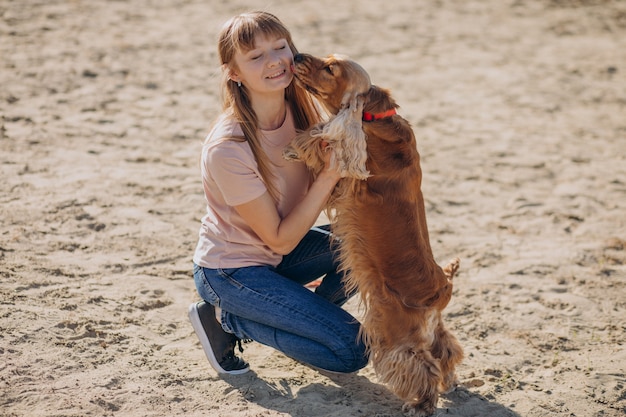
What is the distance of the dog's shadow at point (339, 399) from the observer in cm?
346

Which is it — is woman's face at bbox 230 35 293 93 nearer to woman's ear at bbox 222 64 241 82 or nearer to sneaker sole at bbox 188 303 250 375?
woman's ear at bbox 222 64 241 82

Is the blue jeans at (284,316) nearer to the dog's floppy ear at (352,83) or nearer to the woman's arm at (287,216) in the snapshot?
the woman's arm at (287,216)

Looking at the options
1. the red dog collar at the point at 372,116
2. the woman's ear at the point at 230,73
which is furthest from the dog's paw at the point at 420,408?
the woman's ear at the point at 230,73

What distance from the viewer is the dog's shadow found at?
11.3ft

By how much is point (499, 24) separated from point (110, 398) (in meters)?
7.81

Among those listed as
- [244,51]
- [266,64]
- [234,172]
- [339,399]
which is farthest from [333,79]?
[339,399]

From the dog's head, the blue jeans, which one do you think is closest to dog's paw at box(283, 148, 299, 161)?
the dog's head

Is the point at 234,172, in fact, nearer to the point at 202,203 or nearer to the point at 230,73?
the point at 230,73

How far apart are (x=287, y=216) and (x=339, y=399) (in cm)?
87

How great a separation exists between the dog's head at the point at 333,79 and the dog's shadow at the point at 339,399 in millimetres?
1287

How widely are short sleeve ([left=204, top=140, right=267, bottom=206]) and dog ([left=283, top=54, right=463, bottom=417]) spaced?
22 centimetres

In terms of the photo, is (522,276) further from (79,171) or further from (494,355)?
(79,171)

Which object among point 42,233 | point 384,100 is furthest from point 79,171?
point 384,100

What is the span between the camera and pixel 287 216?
356 centimetres
